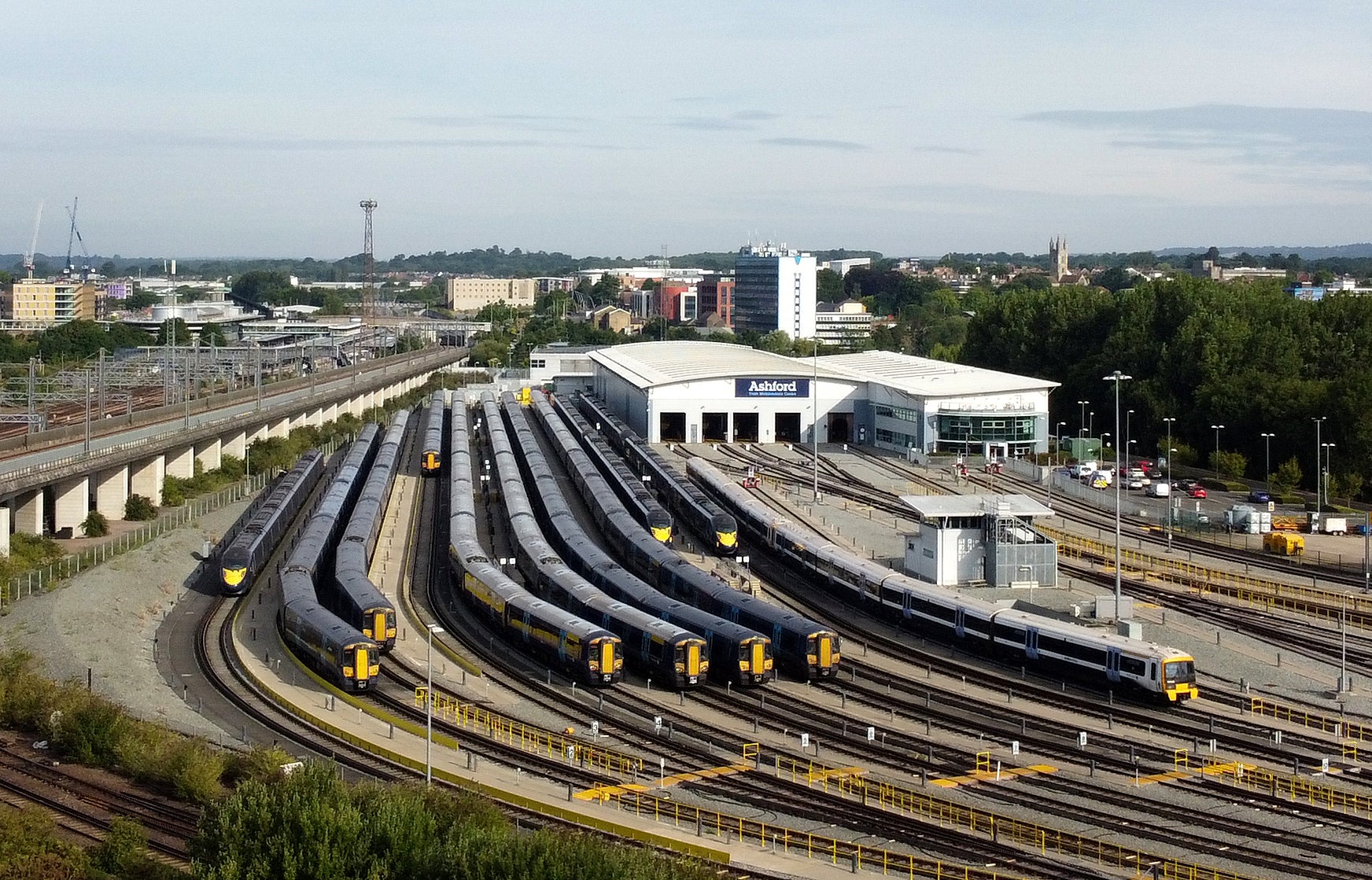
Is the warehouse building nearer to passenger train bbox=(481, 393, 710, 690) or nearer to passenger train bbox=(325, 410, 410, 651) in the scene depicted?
passenger train bbox=(325, 410, 410, 651)

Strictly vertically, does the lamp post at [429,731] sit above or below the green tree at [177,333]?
below

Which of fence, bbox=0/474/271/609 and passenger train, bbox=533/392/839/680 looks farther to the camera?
fence, bbox=0/474/271/609

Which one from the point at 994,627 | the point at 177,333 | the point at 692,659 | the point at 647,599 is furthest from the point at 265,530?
the point at 177,333

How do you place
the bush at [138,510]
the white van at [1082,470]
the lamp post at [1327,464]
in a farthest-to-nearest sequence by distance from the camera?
the white van at [1082,470], the lamp post at [1327,464], the bush at [138,510]

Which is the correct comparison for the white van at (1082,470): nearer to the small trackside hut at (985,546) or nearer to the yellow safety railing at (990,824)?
the small trackside hut at (985,546)

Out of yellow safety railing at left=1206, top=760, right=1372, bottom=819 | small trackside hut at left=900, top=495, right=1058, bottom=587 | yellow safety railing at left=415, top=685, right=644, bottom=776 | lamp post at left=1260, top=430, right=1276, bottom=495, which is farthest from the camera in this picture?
lamp post at left=1260, top=430, right=1276, bottom=495

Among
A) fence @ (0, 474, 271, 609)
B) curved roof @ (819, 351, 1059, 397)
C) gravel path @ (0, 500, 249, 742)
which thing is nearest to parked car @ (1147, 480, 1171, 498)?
curved roof @ (819, 351, 1059, 397)

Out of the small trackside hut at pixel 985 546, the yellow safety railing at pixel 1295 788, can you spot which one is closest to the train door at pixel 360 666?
the small trackside hut at pixel 985 546

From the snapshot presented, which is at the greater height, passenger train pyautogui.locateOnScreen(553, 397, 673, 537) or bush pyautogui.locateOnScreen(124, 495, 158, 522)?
passenger train pyautogui.locateOnScreen(553, 397, 673, 537)
